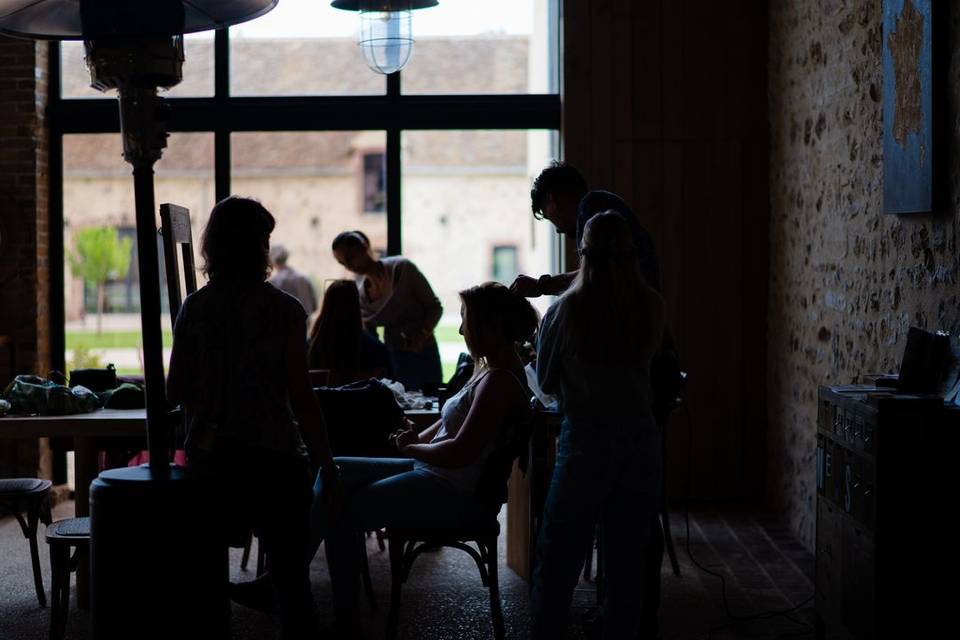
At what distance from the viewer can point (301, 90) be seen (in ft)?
24.2

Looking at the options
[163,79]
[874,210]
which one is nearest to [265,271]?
[163,79]

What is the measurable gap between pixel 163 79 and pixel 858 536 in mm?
2423

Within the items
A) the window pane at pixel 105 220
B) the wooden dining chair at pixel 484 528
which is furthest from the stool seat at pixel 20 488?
the window pane at pixel 105 220

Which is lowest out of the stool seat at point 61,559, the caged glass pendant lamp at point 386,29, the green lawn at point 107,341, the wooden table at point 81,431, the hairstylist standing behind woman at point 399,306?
the stool seat at point 61,559

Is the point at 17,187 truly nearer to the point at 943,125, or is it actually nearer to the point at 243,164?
the point at 243,164

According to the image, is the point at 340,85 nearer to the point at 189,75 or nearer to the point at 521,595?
the point at 189,75

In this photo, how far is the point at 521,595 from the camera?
16.4ft

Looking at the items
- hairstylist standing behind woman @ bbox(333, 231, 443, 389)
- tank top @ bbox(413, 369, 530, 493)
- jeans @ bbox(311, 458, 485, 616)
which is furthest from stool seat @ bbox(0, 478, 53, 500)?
hairstylist standing behind woman @ bbox(333, 231, 443, 389)

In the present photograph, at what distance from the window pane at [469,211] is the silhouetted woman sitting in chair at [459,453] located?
3226 mm

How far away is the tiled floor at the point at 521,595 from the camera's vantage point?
4.50 meters

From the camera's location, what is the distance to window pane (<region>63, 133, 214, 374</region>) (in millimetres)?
7418

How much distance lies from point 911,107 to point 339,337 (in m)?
2.48

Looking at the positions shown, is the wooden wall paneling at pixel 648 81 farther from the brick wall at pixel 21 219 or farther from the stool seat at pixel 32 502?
the stool seat at pixel 32 502

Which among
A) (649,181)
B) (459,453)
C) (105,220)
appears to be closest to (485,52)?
(649,181)
